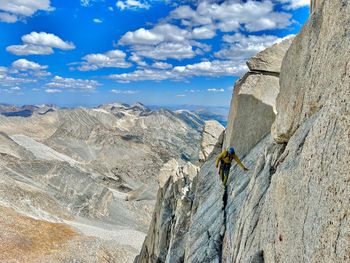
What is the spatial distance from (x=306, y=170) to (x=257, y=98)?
15.9 m

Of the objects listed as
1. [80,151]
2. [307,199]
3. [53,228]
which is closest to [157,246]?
[307,199]

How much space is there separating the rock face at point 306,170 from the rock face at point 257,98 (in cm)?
552

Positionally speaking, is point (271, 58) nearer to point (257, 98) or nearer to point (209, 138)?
point (257, 98)

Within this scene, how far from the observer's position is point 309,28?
1427 cm

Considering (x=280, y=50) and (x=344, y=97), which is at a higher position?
(x=280, y=50)

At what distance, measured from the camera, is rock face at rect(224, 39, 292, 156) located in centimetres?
2506

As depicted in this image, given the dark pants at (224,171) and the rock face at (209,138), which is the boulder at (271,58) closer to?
the dark pants at (224,171)

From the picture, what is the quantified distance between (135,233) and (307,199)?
7531cm

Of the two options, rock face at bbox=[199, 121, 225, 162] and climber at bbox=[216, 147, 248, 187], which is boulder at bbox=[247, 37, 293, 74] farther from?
rock face at bbox=[199, 121, 225, 162]

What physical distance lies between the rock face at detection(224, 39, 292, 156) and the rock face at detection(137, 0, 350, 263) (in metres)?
5.52

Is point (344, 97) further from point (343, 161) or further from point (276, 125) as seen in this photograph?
point (276, 125)

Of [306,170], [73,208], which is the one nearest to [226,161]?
[306,170]

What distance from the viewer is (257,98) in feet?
83.4

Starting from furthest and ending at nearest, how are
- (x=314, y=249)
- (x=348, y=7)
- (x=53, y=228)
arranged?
(x=53, y=228) < (x=348, y=7) < (x=314, y=249)
